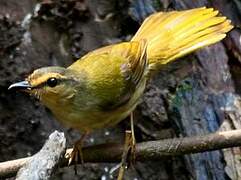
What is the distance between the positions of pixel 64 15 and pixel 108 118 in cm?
172

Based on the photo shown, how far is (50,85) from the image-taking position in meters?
3.65

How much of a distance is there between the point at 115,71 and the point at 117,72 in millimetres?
16

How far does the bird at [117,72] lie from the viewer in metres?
3.74

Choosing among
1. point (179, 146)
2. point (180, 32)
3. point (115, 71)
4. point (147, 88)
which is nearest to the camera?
point (179, 146)

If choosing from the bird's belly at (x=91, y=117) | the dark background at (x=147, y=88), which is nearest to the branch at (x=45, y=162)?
the bird's belly at (x=91, y=117)

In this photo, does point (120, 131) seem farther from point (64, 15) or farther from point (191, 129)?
point (64, 15)

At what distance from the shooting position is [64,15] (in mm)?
5508

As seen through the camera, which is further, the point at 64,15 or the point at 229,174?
the point at 64,15

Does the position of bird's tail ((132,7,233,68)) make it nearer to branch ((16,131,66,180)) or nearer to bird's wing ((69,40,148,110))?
bird's wing ((69,40,148,110))

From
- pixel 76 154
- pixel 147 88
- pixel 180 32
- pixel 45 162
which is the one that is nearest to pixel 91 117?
pixel 76 154

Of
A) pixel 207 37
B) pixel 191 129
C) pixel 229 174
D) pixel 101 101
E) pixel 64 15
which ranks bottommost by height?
pixel 229 174

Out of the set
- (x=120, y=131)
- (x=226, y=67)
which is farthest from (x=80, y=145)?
(x=226, y=67)

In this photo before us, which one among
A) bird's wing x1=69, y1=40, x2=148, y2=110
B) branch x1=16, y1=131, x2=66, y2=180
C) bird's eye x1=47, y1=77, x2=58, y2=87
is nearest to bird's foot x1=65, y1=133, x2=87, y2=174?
bird's wing x1=69, y1=40, x2=148, y2=110

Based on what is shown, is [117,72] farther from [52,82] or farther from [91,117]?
[52,82]
